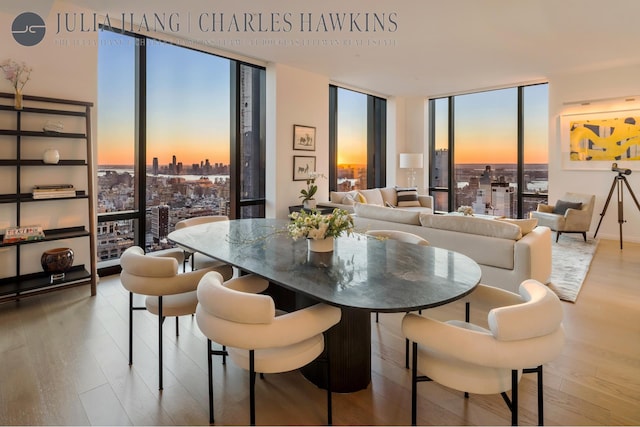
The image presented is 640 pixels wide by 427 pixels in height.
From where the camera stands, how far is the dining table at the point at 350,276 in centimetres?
147

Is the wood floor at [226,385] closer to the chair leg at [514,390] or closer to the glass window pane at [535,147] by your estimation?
the chair leg at [514,390]

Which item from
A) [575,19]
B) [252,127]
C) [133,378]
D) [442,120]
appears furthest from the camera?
[442,120]

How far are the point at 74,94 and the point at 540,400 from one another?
4628 millimetres

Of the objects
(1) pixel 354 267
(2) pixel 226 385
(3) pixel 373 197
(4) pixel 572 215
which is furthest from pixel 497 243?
(3) pixel 373 197

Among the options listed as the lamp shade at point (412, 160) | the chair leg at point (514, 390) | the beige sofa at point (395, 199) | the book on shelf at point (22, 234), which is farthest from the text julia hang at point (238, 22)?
the lamp shade at point (412, 160)

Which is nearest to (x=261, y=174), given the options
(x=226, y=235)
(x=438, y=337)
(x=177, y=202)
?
(x=177, y=202)

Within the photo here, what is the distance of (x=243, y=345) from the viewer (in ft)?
4.66

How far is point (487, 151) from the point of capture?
780 centimetres

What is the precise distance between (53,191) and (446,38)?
4953 millimetres

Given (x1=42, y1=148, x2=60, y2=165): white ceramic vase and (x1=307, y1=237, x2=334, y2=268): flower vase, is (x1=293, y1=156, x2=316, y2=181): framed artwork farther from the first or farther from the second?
(x1=307, y1=237, x2=334, y2=268): flower vase

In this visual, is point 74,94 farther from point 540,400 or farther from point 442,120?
point 442,120

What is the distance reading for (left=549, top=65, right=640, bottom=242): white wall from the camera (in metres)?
5.91

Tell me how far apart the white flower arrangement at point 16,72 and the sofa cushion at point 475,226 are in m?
4.20

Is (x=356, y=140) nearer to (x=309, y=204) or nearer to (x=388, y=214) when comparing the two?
(x=309, y=204)
